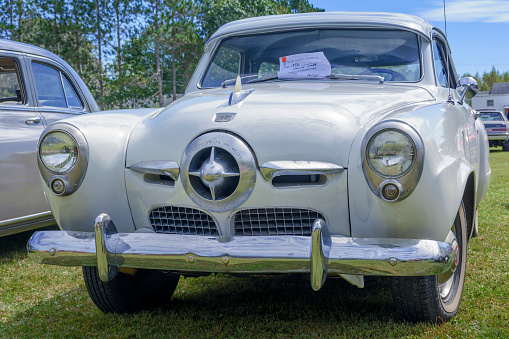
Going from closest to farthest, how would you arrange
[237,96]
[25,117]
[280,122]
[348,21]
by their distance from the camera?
[280,122] < [237,96] < [348,21] < [25,117]

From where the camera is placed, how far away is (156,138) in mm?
2775

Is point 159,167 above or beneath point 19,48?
beneath

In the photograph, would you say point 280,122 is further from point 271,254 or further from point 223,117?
point 271,254

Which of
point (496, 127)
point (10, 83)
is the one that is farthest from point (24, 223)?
point (496, 127)

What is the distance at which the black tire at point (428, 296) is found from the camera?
104 inches

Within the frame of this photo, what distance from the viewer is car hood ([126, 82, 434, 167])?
2525 mm

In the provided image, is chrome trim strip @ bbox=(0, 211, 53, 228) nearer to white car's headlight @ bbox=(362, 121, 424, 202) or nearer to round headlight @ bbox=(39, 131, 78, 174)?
round headlight @ bbox=(39, 131, 78, 174)

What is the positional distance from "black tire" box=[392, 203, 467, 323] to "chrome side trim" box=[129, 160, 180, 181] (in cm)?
115

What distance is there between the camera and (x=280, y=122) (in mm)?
2635

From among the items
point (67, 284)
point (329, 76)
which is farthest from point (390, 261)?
point (67, 284)

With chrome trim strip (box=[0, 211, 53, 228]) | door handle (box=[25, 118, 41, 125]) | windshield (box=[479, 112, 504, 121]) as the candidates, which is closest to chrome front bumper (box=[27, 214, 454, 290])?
chrome trim strip (box=[0, 211, 53, 228])

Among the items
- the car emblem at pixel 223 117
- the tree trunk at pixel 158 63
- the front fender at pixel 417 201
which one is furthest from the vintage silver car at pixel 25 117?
the tree trunk at pixel 158 63

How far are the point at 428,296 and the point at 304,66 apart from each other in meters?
1.66

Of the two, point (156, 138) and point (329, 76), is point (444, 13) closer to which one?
point (329, 76)
